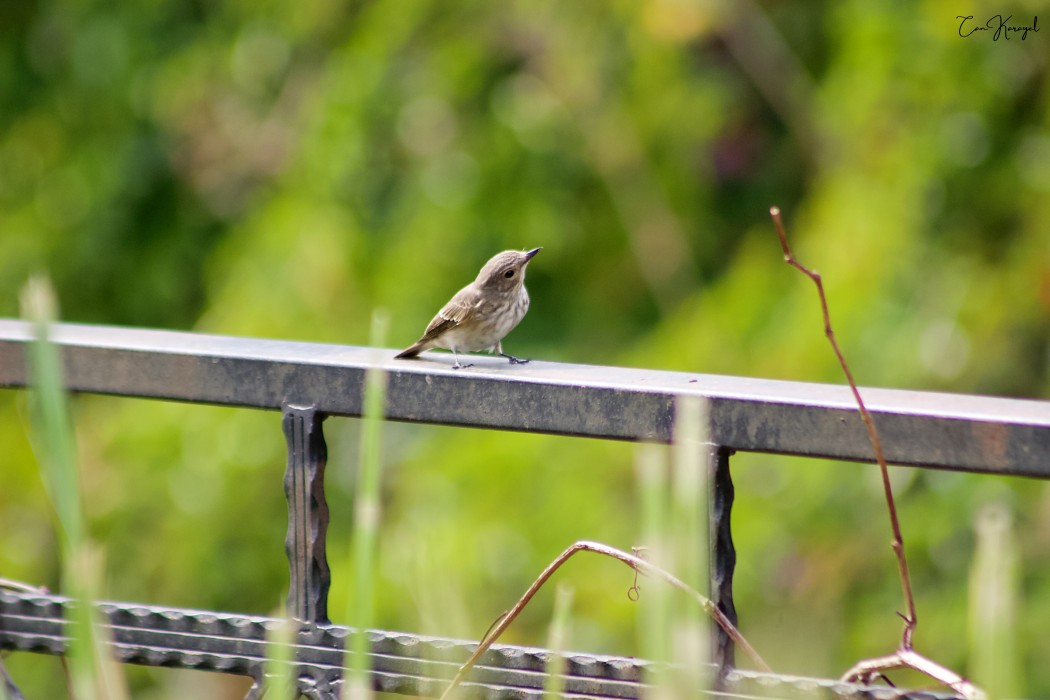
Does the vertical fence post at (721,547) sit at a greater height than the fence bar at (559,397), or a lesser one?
lesser

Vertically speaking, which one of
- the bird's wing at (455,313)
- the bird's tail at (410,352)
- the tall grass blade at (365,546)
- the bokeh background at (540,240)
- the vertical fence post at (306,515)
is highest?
the bokeh background at (540,240)

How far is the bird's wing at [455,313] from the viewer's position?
2.56 meters

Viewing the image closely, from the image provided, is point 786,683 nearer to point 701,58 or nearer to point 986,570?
point 986,570

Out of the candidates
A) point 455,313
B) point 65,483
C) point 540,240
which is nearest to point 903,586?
point 65,483

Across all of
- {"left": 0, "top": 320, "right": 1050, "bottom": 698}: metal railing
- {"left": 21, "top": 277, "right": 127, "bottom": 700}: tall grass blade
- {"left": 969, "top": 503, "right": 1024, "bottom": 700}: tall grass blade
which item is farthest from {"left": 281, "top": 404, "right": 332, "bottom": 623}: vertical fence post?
{"left": 969, "top": 503, "right": 1024, "bottom": 700}: tall grass blade

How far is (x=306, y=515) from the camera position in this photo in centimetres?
164

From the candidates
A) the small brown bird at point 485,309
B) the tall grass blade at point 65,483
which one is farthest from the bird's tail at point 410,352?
the tall grass blade at point 65,483

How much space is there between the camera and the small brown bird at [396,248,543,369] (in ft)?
8.45

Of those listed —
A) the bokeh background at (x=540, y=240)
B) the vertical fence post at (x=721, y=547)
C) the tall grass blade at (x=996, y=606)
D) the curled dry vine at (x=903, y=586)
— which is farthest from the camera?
the bokeh background at (x=540, y=240)

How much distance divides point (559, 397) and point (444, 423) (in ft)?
0.57

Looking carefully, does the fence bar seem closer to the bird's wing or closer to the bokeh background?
the bird's wing

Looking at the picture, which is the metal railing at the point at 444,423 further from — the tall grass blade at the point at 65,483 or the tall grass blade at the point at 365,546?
the tall grass blade at the point at 65,483

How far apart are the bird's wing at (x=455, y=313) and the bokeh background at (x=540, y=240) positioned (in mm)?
1039

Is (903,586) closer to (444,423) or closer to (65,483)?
(444,423)
